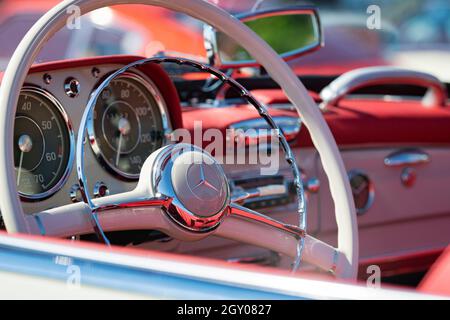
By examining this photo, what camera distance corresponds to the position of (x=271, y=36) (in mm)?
3012

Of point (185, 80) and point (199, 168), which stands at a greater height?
point (185, 80)

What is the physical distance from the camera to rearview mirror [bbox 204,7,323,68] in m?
2.31

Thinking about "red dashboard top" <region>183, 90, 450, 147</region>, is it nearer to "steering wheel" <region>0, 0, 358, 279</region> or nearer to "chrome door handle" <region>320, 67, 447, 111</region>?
"chrome door handle" <region>320, 67, 447, 111</region>

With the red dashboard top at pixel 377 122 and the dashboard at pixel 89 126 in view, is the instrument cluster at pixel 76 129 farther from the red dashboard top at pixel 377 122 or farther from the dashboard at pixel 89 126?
the red dashboard top at pixel 377 122

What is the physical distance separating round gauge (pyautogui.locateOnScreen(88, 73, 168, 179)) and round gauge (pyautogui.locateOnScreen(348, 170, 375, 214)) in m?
0.72

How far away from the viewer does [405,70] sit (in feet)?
9.29

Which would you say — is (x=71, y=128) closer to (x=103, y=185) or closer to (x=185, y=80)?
(x=103, y=185)

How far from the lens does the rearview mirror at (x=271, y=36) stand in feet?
7.57

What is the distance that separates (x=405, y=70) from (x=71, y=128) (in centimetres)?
131

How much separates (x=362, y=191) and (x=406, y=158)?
0.62 feet

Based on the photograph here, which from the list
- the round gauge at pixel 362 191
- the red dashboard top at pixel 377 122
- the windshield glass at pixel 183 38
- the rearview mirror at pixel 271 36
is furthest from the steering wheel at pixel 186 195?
the windshield glass at pixel 183 38

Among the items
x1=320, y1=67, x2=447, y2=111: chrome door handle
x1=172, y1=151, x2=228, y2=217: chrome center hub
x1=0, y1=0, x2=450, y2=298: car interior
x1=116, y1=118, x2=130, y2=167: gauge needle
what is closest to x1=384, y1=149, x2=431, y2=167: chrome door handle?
x1=0, y1=0, x2=450, y2=298: car interior
